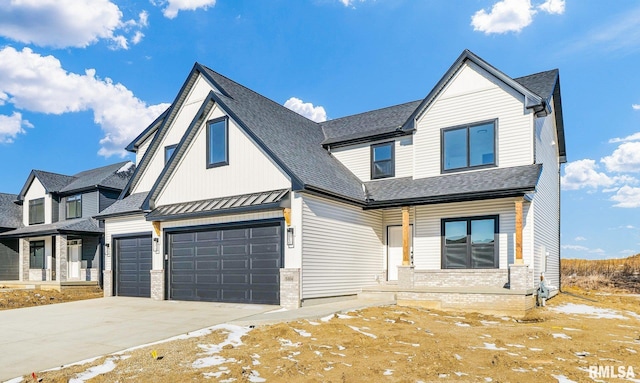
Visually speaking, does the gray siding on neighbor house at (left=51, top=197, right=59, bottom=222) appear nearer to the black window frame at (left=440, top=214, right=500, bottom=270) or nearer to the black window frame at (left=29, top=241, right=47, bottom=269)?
the black window frame at (left=29, top=241, right=47, bottom=269)

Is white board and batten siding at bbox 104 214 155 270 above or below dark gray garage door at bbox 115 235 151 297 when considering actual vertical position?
above

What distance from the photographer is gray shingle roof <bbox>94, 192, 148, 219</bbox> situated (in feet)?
62.8

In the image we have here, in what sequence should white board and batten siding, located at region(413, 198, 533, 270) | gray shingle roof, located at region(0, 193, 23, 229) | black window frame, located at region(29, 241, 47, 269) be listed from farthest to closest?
gray shingle roof, located at region(0, 193, 23, 229), black window frame, located at region(29, 241, 47, 269), white board and batten siding, located at region(413, 198, 533, 270)

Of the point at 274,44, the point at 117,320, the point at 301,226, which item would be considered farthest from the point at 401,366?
the point at 274,44

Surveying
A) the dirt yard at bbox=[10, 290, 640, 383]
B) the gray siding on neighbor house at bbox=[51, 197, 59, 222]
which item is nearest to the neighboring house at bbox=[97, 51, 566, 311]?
the dirt yard at bbox=[10, 290, 640, 383]

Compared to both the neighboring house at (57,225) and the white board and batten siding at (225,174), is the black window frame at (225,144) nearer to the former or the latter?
the white board and batten siding at (225,174)

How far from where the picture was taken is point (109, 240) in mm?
20250

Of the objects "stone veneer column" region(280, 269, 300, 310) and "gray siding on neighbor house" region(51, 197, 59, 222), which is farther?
"gray siding on neighbor house" region(51, 197, 59, 222)

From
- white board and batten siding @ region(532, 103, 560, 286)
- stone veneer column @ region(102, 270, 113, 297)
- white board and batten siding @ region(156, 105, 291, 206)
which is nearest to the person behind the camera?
white board and batten siding @ region(156, 105, 291, 206)

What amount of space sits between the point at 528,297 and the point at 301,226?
683 centimetres

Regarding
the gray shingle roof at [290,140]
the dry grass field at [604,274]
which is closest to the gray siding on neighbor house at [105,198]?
the gray shingle roof at [290,140]

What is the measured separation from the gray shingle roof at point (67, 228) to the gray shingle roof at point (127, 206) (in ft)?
21.2

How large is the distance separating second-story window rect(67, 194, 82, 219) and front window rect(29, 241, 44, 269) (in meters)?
2.74

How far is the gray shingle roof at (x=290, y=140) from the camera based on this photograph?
48.5ft
